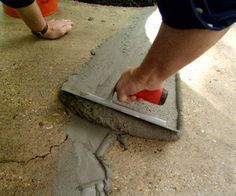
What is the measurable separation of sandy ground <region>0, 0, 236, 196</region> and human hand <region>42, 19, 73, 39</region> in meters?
0.04

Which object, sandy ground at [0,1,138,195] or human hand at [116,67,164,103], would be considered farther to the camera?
sandy ground at [0,1,138,195]

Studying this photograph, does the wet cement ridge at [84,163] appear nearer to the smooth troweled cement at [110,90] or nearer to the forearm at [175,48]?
Answer: the smooth troweled cement at [110,90]

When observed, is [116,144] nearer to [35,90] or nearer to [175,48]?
[35,90]

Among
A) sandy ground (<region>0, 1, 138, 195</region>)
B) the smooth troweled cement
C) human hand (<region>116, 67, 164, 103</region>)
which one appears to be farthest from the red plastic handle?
sandy ground (<region>0, 1, 138, 195</region>)

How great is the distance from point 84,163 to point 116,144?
0.18m

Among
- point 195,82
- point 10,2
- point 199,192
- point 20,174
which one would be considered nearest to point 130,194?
point 199,192

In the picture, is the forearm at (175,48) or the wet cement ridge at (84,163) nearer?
the forearm at (175,48)

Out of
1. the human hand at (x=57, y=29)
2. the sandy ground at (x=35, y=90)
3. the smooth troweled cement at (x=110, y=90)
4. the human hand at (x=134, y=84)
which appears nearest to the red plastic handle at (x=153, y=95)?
the human hand at (x=134, y=84)

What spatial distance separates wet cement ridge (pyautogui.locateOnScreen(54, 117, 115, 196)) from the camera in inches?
46.4

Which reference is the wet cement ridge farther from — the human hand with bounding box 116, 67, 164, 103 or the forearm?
the forearm

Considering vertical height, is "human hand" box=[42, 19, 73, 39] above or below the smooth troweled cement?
above

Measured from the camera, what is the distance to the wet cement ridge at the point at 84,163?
1.18 meters

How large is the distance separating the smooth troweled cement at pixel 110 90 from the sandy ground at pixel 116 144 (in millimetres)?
57

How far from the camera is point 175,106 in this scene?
1519mm
